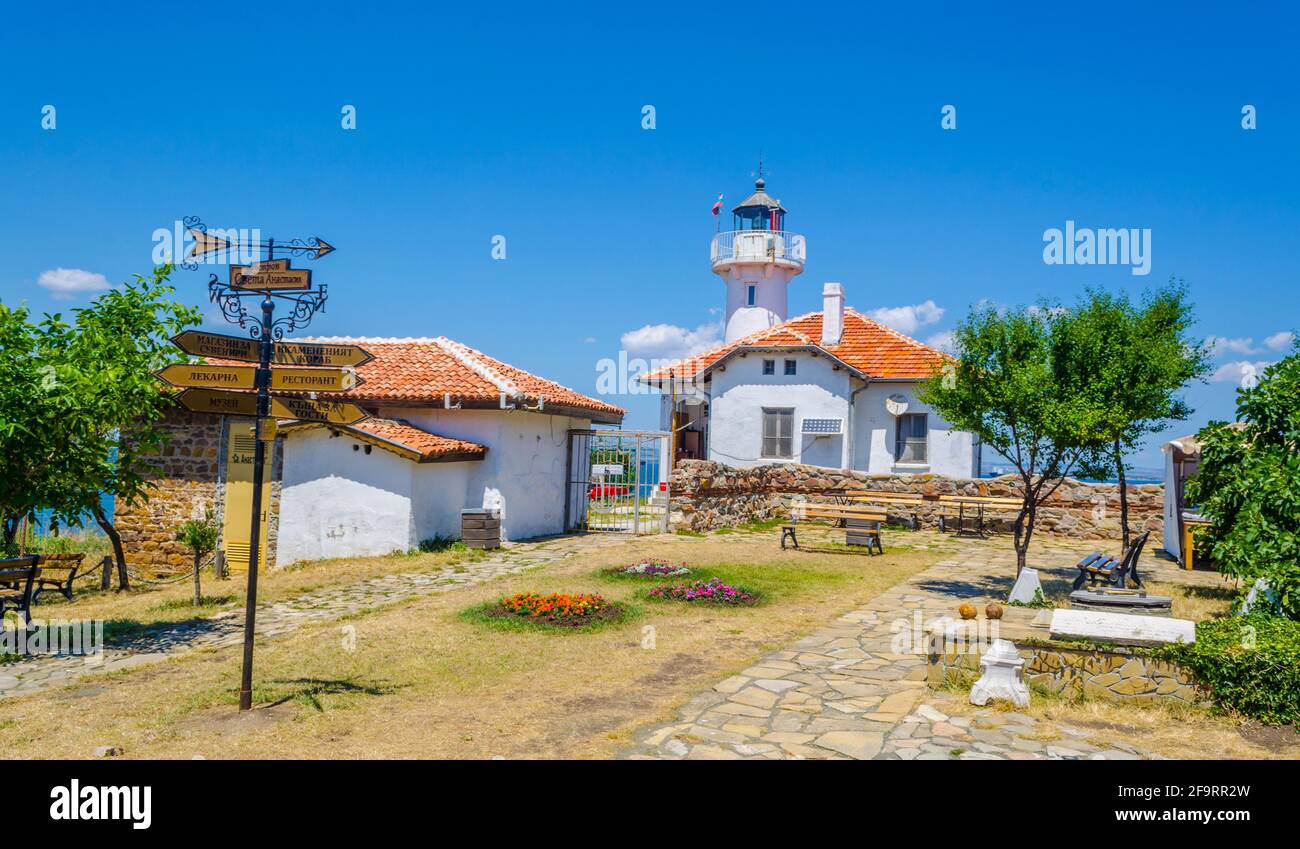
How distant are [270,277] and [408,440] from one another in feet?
32.7

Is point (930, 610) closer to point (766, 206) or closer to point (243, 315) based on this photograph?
point (243, 315)

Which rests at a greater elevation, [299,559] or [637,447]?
[637,447]

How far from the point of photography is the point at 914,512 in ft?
78.1

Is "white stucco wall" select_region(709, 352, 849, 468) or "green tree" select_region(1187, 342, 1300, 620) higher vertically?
"white stucco wall" select_region(709, 352, 849, 468)

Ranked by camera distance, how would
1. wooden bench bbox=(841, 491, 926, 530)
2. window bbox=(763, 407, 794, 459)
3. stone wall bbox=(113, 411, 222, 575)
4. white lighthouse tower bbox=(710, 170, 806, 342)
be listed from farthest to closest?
white lighthouse tower bbox=(710, 170, 806, 342)
window bbox=(763, 407, 794, 459)
wooden bench bbox=(841, 491, 926, 530)
stone wall bbox=(113, 411, 222, 575)

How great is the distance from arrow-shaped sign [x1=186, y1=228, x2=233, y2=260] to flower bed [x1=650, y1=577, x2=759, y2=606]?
7492 millimetres

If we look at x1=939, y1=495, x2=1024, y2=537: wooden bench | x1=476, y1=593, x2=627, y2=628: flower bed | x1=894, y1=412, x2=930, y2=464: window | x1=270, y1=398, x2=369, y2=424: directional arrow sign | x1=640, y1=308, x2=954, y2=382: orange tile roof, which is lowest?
x1=476, y1=593, x2=627, y2=628: flower bed

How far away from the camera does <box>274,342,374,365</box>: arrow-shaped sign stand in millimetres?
7062

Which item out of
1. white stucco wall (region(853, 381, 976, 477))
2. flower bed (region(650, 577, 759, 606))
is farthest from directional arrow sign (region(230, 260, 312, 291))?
white stucco wall (region(853, 381, 976, 477))

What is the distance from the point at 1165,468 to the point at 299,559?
19272 millimetres

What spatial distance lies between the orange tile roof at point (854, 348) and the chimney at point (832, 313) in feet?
0.94

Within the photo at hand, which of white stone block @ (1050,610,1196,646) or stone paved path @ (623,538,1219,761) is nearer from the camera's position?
stone paved path @ (623,538,1219,761)

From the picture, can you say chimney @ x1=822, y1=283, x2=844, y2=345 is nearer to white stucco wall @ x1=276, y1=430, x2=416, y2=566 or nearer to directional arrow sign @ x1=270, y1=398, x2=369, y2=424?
white stucco wall @ x1=276, y1=430, x2=416, y2=566

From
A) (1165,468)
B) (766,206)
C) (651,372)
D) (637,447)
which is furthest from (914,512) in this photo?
(766,206)
